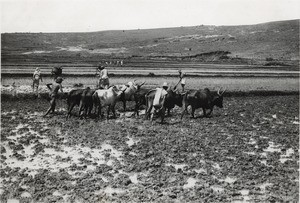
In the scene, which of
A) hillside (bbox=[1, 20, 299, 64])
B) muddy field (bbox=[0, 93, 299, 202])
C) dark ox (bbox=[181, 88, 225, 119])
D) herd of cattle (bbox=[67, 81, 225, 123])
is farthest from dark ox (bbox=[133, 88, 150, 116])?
hillside (bbox=[1, 20, 299, 64])

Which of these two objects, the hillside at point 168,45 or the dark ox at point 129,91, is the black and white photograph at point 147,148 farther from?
the hillside at point 168,45

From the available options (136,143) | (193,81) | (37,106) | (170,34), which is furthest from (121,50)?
(136,143)

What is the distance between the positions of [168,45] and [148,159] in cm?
8417

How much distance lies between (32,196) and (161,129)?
6450 mm

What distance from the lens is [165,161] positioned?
30.9ft

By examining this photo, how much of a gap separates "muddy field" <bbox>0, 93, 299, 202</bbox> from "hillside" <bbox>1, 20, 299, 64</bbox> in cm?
3839

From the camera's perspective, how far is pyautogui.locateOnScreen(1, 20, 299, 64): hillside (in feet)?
219

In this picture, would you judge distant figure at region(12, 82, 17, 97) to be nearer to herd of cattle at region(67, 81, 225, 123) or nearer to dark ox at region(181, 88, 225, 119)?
herd of cattle at region(67, 81, 225, 123)

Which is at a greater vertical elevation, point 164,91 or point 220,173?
point 164,91

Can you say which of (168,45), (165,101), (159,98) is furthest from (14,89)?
(168,45)

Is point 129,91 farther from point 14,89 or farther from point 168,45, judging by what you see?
point 168,45

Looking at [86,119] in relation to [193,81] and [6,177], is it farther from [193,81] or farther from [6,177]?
[193,81]

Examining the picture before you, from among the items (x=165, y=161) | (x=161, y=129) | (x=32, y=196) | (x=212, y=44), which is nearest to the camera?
(x=32, y=196)

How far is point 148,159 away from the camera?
958 centimetres
